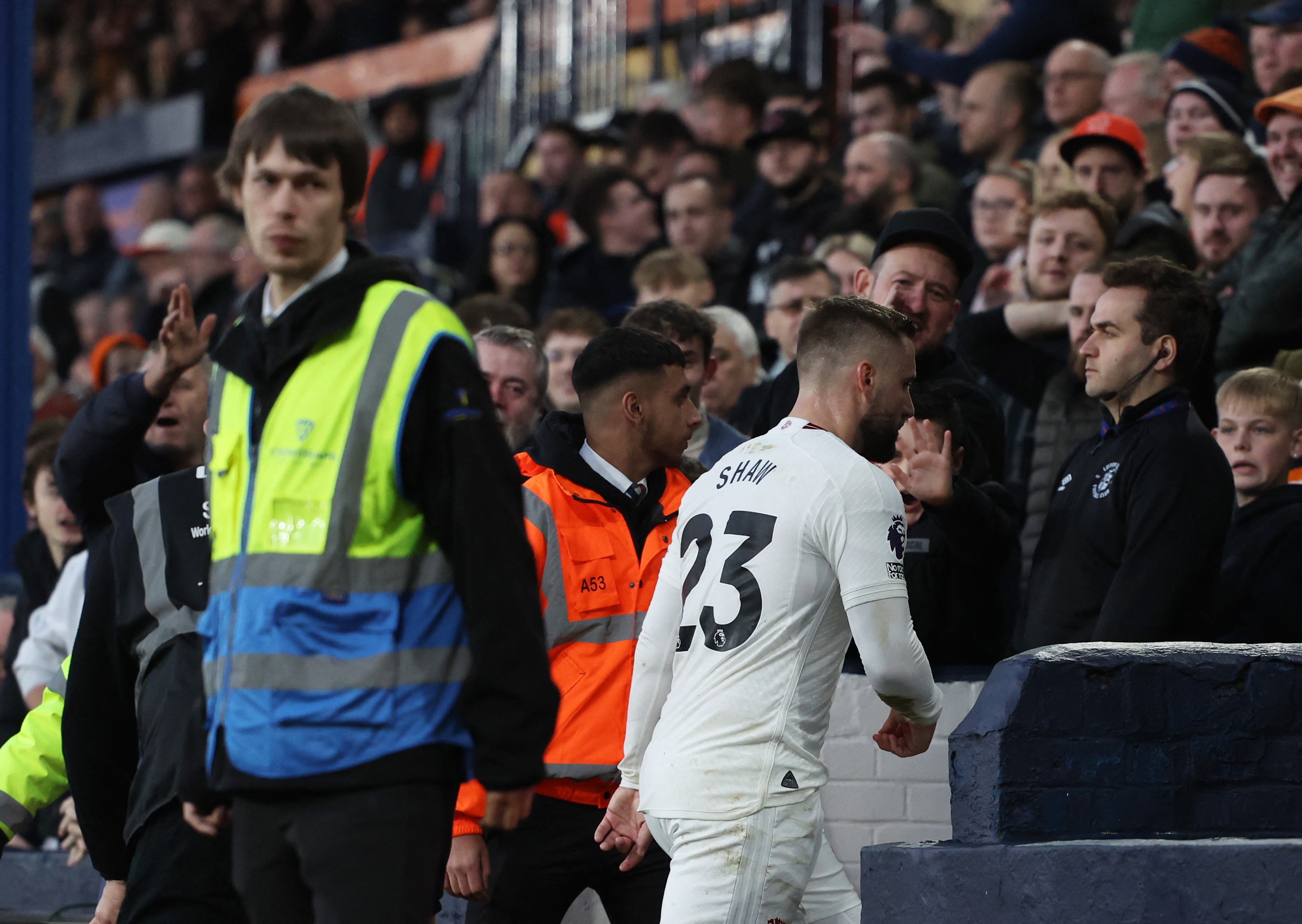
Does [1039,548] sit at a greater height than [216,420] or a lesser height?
lesser

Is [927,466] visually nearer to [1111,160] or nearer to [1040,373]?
[1040,373]

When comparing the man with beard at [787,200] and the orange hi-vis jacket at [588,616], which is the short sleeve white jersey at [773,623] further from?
the man with beard at [787,200]

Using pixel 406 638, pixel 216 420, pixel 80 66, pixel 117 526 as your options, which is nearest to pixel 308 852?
pixel 406 638

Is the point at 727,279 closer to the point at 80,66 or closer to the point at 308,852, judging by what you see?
the point at 308,852

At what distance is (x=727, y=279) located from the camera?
9930 mm

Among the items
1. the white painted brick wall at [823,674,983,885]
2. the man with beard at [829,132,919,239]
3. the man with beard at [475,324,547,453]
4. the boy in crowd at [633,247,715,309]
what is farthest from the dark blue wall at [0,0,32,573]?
the white painted brick wall at [823,674,983,885]

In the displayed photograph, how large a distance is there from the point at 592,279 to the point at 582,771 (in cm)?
624

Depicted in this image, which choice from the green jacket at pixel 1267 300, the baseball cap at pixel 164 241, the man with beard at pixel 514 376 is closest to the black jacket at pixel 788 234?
the green jacket at pixel 1267 300

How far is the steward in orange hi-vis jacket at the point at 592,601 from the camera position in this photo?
4.39m

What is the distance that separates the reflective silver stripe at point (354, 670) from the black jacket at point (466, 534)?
0.07 meters

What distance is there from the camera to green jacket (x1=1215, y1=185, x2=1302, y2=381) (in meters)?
6.45

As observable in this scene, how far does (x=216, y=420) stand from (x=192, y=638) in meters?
0.80

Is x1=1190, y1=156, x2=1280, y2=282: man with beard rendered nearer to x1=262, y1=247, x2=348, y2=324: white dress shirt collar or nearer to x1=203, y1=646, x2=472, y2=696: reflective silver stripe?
x1=262, y1=247, x2=348, y2=324: white dress shirt collar

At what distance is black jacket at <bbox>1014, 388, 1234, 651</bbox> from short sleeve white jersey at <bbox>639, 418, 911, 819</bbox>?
40.5 inches
